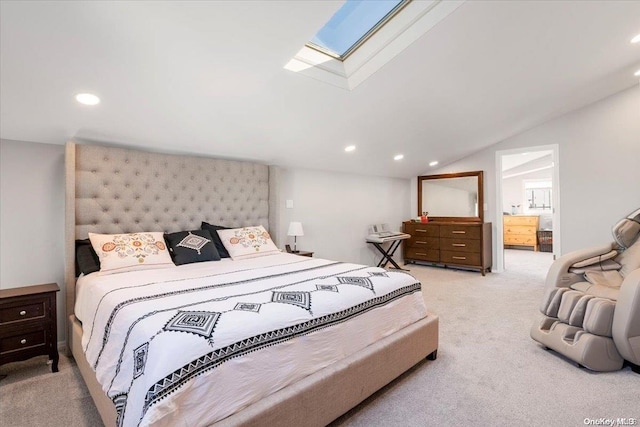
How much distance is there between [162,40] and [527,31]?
105 inches

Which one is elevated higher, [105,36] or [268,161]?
[105,36]

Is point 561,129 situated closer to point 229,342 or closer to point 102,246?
point 229,342

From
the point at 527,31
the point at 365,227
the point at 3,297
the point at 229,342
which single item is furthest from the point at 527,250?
the point at 3,297

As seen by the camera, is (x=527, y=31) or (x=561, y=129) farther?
(x=561, y=129)

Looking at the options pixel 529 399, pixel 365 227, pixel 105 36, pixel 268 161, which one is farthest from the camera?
pixel 365 227

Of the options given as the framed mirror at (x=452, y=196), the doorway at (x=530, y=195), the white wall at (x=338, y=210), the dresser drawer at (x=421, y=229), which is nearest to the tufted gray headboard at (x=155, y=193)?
the white wall at (x=338, y=210)

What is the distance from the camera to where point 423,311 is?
2254 millimetres

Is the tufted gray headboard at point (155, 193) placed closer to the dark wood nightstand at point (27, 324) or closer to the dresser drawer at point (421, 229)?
the dark wood nightstand at point (27, 324)

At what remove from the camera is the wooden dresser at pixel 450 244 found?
5.11 metres

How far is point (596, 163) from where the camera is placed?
430 centimetres

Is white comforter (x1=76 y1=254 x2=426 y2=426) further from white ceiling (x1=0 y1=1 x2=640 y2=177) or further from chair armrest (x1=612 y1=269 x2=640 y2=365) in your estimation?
white ceiling (x1=0 y1=1 x2=640 y2=177)

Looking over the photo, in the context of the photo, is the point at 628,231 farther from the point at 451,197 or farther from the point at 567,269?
the point at 451,197

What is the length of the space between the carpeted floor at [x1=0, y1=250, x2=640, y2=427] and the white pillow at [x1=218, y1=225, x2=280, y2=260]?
148 cm

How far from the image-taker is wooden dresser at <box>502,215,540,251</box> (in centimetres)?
784
